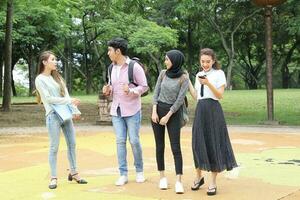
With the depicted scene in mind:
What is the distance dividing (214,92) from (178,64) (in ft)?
1.95

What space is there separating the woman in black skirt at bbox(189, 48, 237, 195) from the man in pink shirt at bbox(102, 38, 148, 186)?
2.87 feet

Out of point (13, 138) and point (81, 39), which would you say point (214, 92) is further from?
point (81, 39)

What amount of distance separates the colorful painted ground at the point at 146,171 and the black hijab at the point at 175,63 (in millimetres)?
1441

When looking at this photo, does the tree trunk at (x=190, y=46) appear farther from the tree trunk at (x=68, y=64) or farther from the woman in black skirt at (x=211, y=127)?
the woman in black skirt at (x=211, y=127)

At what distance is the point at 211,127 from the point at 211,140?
0.16 m

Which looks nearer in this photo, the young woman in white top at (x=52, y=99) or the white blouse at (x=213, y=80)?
the white blouse at (x=213, y=80)

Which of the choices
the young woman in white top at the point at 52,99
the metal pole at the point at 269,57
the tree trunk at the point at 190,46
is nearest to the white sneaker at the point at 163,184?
the young woman in white top at the point at 52,99

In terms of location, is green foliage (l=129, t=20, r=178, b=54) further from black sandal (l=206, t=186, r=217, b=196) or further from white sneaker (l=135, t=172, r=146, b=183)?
black sandal (l=206, t=186, r=217, b=196)

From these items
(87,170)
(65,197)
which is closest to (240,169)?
(87,170)

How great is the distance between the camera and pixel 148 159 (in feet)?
30.9

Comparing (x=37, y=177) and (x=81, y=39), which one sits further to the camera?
(x=81, y=39)

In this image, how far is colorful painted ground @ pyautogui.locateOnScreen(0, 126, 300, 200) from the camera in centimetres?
659

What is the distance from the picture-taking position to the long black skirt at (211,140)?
6559mm

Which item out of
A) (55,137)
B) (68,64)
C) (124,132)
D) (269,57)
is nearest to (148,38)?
(68,64)
